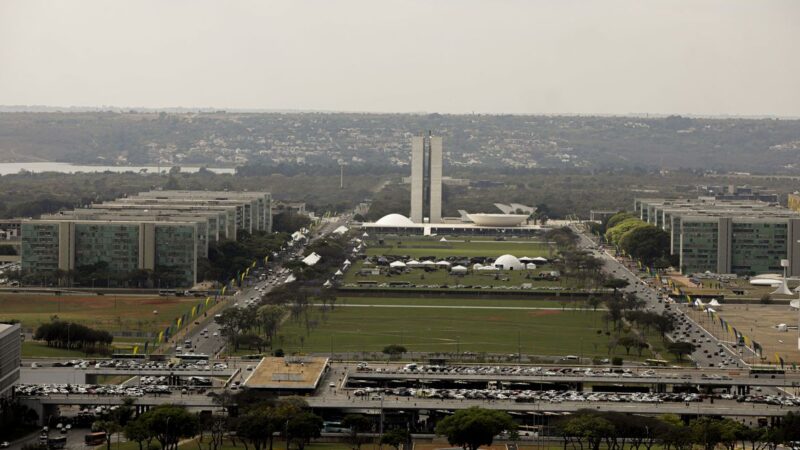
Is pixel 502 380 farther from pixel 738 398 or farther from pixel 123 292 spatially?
pixel 123 292

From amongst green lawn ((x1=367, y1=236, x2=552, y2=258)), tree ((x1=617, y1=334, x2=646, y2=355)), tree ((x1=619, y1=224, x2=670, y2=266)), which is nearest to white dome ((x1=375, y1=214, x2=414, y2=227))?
green lawn ((x1=367, y1=236, x2=552, y2=258))

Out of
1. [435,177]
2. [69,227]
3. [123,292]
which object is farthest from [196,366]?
[435,177]

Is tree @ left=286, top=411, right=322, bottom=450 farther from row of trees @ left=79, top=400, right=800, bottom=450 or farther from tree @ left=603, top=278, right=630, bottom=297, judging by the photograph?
tree @ left=603, top=278, right=630, bottom=297

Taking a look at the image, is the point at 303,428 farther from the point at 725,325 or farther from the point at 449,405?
the point at 725,325

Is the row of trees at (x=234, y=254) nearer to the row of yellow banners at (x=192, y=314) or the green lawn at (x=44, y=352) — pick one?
the row of yellow banners at (x=192, y=314)

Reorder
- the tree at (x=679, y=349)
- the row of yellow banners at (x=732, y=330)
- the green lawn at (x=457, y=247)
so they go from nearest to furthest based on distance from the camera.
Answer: the tree at (x=679, y=349) < the row of yellow banners at (x=732, y=330) < the green lawn at (x=457, y=247)

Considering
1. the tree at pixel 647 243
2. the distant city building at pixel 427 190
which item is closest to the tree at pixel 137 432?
the tree at pixel 647 243

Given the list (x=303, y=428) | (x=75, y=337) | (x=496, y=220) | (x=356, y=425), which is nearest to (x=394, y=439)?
(x=356, y=425)
